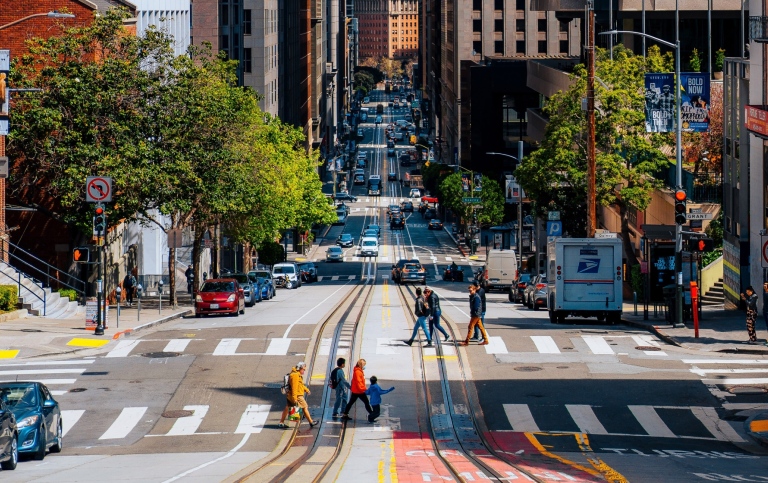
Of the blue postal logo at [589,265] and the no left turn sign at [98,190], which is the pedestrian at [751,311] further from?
the no left turn sign at [98,190]

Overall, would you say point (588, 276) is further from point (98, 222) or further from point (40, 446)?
point (40, 446)

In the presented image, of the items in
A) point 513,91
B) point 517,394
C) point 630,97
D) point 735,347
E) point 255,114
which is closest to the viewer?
point 517,394

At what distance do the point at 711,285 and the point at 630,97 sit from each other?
10116mm

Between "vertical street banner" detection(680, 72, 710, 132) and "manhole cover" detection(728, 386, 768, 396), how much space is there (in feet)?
44.0

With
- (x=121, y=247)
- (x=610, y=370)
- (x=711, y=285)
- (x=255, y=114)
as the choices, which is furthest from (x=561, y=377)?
(x=255, y=114)

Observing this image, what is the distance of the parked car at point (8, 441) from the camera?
66.9 feet

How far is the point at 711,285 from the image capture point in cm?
5403

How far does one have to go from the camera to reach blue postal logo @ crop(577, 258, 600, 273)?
4219 centimetres

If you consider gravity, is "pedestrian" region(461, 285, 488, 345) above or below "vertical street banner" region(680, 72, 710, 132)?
below

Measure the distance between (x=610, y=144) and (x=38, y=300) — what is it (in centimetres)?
2727

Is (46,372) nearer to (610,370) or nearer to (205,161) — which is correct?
(610,370)

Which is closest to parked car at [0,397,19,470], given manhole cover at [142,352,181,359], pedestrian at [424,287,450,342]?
manhole cover at [142,352,181,359]

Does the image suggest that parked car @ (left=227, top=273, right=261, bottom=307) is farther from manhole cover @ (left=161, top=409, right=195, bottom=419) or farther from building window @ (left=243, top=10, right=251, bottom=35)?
building window @ (left=243, top=10, right=251, bottom=35)

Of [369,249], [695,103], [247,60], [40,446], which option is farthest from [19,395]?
[247,60]
